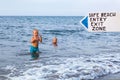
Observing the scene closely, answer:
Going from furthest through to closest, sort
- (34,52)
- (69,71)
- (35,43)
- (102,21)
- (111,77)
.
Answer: (34,52)
(35,43)
(69,71)
(111,77)
(102,21)

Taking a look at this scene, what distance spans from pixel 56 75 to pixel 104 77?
1756 millimetres

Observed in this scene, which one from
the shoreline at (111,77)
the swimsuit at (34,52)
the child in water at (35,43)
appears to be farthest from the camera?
the swimsuit at (34,52)

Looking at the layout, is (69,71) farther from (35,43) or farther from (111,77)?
(35,43)

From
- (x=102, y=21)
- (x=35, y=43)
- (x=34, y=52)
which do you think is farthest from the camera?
(x=34, y=52)

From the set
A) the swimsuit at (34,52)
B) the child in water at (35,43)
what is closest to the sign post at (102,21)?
the child in water at (35,43)

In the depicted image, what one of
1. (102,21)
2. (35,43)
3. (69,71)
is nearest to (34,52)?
(35,43)

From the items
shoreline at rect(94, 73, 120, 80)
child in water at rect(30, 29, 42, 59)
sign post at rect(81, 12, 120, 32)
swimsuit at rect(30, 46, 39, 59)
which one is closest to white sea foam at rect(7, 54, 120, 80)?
shoreline at rect(94, 73, 120, 80)

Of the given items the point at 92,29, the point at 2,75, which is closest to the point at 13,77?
the point at 2,75

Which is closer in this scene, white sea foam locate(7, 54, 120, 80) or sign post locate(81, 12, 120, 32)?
sign post locate(81, 12, 120, 32)

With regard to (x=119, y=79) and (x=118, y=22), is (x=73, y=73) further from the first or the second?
(x=118, y=22)

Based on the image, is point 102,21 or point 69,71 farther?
point 69,71

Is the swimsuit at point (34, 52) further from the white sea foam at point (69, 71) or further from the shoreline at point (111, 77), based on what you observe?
the shoreline at point (111, 77)

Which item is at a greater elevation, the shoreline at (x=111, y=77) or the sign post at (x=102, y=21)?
the sign post at (x=102, y=21)

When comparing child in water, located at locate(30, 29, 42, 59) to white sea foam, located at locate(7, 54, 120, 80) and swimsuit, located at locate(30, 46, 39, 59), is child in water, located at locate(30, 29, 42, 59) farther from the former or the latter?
white sea foam, located at locate(7, 54, 120, 80)
